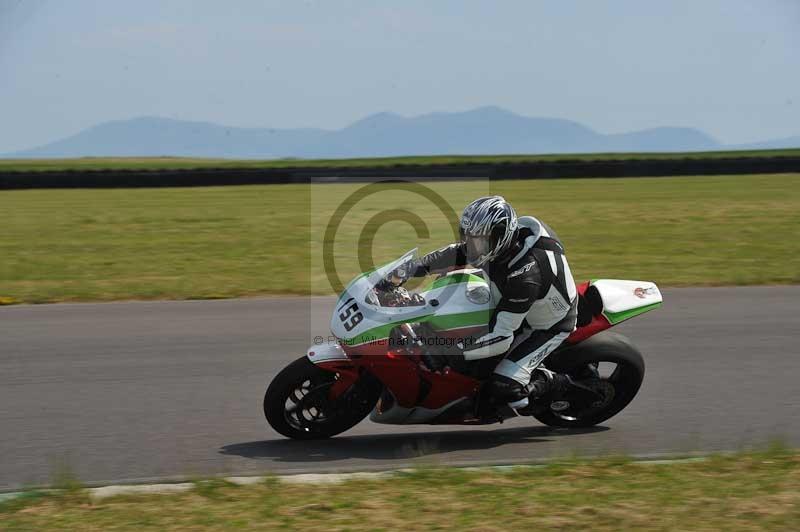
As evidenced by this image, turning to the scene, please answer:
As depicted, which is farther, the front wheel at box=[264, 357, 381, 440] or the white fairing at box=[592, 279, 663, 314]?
the white fairing at box=[592, 279, 663, 314]

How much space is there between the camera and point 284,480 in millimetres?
5164

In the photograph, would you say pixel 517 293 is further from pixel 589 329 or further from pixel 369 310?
pixel 369 310

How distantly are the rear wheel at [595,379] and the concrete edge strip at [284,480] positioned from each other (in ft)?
2.71

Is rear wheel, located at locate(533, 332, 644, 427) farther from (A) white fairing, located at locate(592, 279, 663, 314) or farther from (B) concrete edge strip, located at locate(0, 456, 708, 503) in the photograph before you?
(B) concrete edge strip, located at locate(0, 456, 708, 503)

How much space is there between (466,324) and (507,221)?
0.69m

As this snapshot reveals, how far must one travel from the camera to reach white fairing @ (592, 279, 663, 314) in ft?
20.5

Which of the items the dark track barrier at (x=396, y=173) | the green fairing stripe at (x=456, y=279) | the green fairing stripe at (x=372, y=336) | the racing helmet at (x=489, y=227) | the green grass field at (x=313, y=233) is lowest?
the green fairing stripe at (x=372, y=336)

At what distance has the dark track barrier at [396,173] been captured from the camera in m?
30.2

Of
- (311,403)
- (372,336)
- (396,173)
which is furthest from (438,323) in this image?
(396,173)

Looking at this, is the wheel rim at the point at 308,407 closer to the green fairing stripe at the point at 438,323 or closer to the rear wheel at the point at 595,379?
the green fairing stripe at the point at 438,323

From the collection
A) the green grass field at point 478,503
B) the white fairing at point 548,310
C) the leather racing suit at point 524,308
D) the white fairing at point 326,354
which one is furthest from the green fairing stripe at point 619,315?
the white fairing at point 326,354

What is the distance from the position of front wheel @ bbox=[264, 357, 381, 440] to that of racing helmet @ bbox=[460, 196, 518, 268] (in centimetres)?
109

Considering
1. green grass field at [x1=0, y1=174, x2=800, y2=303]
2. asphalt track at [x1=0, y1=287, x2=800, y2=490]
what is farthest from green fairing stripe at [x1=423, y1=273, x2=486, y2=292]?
green grass field at [x1=0, y1=174, x2=800, y2=303]

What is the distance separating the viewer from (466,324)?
19.2 feet
